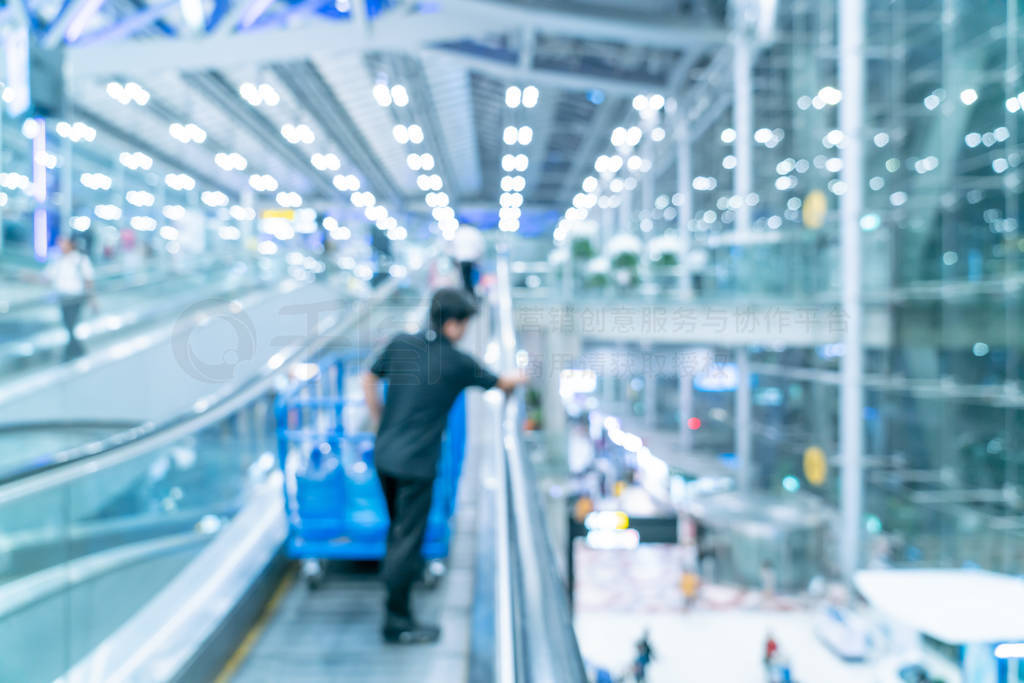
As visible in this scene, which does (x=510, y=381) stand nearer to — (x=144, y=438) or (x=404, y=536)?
(x=404, y=536)

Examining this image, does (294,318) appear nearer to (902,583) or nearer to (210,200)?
(210,200)

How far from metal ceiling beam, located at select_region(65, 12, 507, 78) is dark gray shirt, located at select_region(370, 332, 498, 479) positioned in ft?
37.0

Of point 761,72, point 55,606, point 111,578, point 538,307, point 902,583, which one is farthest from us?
point 761,72

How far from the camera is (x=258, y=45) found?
12.0 m

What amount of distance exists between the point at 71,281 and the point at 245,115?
13715mm

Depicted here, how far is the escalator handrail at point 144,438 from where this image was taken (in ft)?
6.22

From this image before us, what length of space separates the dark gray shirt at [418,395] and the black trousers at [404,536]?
0.07 m

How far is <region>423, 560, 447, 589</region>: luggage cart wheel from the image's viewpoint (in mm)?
2941

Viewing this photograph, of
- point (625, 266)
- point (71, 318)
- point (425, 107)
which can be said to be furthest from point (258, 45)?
point (425, 107)

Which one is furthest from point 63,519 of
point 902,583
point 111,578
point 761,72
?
point 761,72

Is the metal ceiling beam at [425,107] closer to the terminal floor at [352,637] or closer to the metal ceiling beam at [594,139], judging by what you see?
the metal ceiling beam at [594,139]

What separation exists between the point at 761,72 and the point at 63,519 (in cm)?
1527

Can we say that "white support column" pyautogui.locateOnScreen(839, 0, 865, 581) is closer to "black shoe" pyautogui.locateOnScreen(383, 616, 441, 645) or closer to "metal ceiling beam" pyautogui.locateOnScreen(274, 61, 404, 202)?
"black shoe" pyautogui.locateOnScreen(383, 616, 441, 645)

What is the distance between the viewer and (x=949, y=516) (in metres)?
9.09
